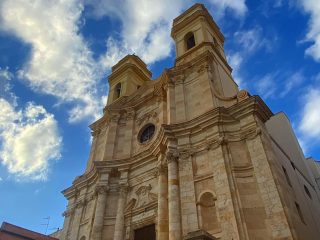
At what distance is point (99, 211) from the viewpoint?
49.1ft

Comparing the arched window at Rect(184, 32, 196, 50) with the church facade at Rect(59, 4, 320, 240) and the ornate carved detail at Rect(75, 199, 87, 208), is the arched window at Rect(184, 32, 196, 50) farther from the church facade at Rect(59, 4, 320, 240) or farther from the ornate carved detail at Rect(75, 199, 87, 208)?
the ornate carved detail at Rect(75, 199, 87, 208)

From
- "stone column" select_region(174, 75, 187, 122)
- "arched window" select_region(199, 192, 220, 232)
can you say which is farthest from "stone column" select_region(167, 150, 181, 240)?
"stone column" select_region(174, 75, 187, 122)

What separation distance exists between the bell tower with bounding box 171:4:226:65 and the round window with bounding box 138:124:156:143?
177 inches

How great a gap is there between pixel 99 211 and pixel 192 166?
213 inches

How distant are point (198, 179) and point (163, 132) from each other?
9.70 ft

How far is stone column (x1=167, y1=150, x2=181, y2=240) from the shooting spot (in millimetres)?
11336

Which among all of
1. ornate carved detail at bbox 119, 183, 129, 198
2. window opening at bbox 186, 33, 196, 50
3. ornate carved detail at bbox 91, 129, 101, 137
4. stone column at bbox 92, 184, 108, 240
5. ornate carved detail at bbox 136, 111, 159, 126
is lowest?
stone column at bbox 92, 184, 108, 240

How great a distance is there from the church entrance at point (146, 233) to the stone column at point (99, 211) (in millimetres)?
1772

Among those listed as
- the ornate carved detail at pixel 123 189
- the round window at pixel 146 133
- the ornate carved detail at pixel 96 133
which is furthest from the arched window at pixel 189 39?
the ornate carved detail at pixel 123 189

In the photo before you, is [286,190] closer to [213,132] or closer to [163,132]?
[213,132]

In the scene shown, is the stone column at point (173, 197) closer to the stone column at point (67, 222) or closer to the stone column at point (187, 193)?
the stone column at point (187, 193)

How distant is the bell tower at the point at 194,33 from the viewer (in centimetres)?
1911

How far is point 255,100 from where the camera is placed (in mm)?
12836

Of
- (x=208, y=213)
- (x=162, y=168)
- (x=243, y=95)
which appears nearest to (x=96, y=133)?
(x=162, y=168)
